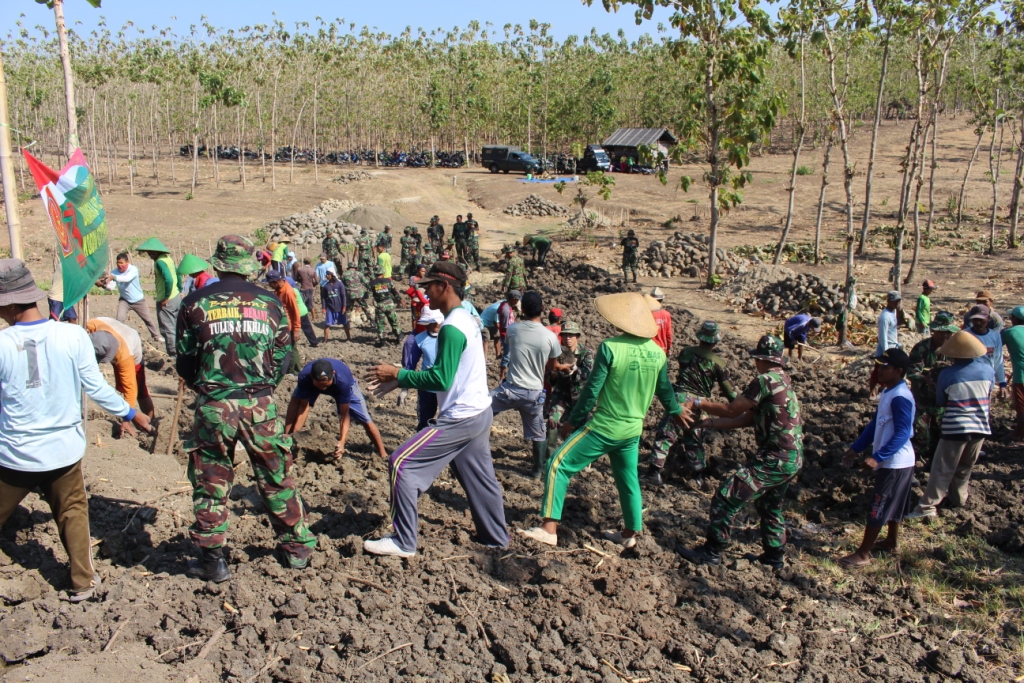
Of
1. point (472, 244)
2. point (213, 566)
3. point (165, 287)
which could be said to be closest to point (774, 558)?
point (213, 566)

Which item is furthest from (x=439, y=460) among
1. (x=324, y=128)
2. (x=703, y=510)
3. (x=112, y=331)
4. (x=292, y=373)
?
(x=324, y=128)

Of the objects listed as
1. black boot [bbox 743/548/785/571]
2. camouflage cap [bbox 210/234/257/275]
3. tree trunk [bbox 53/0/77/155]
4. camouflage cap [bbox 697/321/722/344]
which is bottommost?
black boot [bbox 743/548/785/571]

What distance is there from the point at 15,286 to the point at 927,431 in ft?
24.1

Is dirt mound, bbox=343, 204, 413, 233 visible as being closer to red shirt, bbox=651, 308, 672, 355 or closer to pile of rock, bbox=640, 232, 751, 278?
pile of rock, bbox=640, 232, 751, 278

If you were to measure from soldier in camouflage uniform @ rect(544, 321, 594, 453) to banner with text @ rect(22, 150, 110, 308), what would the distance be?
359cm

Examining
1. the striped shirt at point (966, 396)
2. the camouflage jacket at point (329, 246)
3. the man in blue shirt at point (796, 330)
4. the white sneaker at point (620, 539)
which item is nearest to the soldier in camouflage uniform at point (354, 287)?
the camouflage jacket at point (329, 246)

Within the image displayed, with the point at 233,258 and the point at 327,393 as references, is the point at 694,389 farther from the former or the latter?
the point at 233,258

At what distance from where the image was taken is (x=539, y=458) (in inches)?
259

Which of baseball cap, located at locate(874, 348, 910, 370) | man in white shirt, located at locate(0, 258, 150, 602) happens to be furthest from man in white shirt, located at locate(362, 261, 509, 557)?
baseball cap, located at locate(874, 348, 910, 370)

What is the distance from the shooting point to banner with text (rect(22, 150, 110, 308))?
4797mm

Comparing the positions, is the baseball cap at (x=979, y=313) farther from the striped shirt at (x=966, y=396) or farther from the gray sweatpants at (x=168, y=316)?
the gray sweatpants at (x=168, y=316)

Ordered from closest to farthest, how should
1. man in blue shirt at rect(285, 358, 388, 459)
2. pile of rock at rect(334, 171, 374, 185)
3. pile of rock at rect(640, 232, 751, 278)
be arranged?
man in blue shirt at rect(285, 358, 388, 459)
pile of rock at rect(640, 232, 751, 278)
pile of rock at rect(334, 171, 374, 185)

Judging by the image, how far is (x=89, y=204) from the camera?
4.96 meters

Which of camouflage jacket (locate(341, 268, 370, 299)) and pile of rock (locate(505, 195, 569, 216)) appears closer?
camouflage jacket (locate(341, 268, 370, 299))
